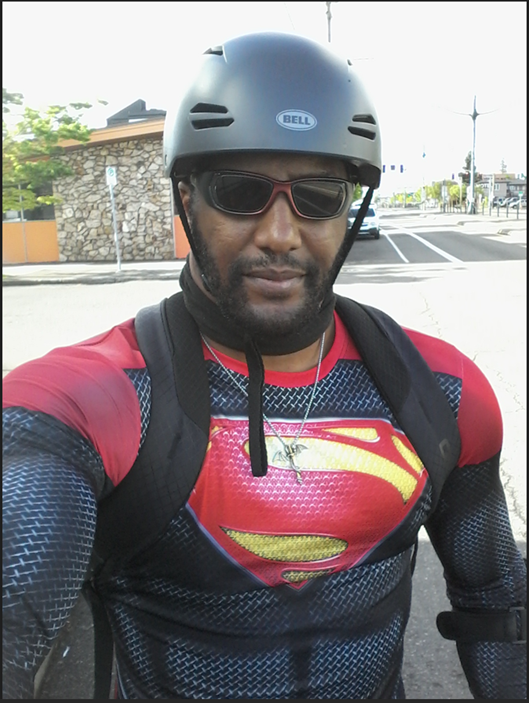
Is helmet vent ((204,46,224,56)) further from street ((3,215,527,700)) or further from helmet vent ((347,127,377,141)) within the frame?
street ((3,215,527,700))

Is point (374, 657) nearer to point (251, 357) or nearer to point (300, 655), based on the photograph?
point (300, 655)

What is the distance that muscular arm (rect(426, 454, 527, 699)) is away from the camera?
152 centimetres

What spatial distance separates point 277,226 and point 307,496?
563 mm

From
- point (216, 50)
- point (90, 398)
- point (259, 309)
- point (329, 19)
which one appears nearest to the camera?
point (90, 398)

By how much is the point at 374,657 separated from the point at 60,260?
74.8 feet

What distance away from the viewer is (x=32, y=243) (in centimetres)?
2280

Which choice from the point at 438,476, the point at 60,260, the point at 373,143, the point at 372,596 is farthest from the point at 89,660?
the point at 60,260

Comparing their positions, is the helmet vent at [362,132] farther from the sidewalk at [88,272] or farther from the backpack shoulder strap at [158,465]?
the sidewalk at [88,272]

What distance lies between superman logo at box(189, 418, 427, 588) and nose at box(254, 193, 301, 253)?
38 centimetres

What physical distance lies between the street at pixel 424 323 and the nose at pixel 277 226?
197 cm

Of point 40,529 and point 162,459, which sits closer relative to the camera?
point 40,529

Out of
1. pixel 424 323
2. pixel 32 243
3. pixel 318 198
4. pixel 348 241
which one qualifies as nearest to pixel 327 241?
pixel 318 198

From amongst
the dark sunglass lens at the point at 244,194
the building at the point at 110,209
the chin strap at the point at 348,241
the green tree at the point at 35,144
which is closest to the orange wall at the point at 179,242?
the building at the point at 110,209

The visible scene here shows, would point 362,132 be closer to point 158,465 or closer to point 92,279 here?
point 158,465
